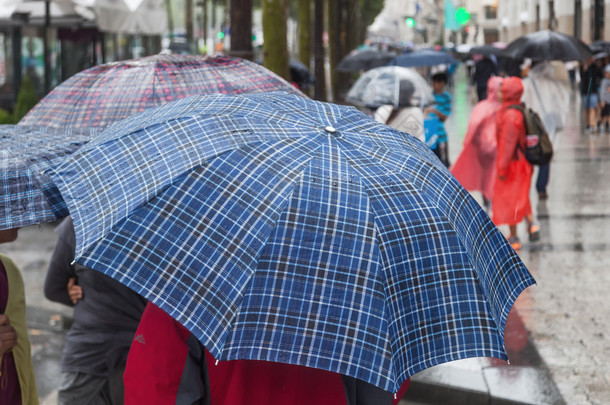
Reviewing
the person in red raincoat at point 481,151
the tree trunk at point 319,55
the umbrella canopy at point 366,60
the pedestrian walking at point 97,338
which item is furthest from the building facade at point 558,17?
the pedestrian walking at point 97,338

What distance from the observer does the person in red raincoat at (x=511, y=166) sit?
9359 mm

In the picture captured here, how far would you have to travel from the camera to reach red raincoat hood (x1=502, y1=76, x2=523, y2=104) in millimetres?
9250

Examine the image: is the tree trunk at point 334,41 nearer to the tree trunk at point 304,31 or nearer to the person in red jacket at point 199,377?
the tree trunk at point 304,31

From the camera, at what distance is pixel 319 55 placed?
21562mm

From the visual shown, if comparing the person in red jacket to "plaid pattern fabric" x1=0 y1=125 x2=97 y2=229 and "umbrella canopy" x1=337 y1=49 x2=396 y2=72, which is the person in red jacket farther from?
"umbrella canopy" x1=337 y1=49 x2=396 y2=72

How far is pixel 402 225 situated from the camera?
2.55m

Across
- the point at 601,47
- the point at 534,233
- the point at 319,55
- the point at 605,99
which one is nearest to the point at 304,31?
the point at 319,55

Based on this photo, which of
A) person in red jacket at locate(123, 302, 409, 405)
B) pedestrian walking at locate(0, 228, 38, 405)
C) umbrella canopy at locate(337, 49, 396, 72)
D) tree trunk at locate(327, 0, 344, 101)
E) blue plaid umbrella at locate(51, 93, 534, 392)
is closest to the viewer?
blue plaid umbrella at locate(51, 93, 534, 392)

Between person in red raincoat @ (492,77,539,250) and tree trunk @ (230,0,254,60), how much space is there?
101 inches


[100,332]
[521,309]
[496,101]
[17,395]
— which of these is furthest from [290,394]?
[496,101]

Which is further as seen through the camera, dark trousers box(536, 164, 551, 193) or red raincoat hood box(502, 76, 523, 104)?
dark trousers box(536, 164, 551, 193)

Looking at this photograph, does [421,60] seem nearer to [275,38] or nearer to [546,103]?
[546,103]

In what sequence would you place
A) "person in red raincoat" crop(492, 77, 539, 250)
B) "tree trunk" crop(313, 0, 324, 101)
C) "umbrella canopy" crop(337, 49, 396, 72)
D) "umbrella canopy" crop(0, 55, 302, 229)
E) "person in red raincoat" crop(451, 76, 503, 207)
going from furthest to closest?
"umbrella canopy" crop(337, 49, 396, 72) < "tree trunk" crop(313, 0, 324, 101) < "person in red raincoat" crop(451, 76, 503, 207) < "person in red raincoat" crop(492, 77, 539, 250) < "umbrella canopy" crop(0, 55, 302, 229)

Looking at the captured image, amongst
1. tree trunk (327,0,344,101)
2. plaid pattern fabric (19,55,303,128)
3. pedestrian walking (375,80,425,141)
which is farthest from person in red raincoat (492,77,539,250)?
tree trunk (327,0,344,101)
